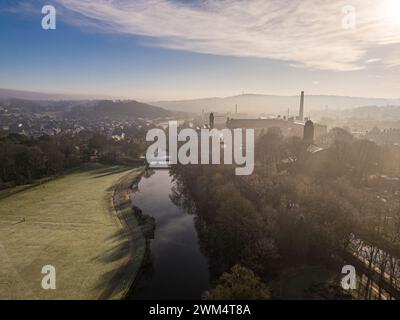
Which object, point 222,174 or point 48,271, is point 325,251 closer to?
point 222,174

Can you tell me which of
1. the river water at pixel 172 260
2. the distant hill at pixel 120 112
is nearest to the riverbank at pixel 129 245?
the river water at pixel 172 260

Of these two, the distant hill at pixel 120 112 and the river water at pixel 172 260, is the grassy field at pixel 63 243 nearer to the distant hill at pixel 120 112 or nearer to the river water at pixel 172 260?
the river water at pixel 172 260

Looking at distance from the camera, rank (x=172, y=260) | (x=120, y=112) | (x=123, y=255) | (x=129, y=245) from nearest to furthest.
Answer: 1. (x=172, y=260)
2. (x=123, y=255)
3. (x=129, y=245)
4. (x=120, y=112)

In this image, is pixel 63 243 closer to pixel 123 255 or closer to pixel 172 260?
pixel 123 255

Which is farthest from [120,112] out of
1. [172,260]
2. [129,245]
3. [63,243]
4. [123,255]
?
[172,260]

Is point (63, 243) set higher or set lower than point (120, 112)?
lower
